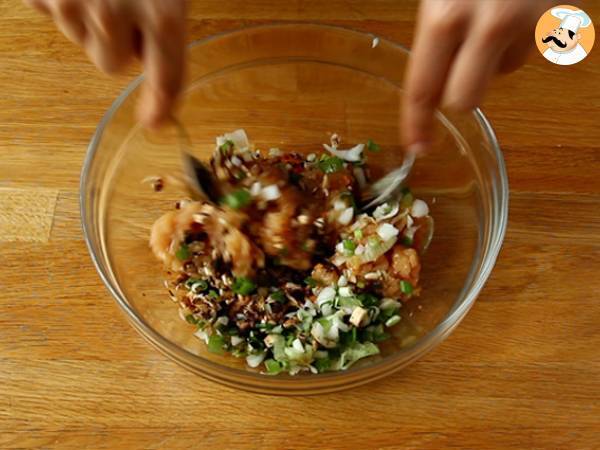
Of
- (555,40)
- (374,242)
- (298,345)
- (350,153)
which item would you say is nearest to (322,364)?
(298,345)

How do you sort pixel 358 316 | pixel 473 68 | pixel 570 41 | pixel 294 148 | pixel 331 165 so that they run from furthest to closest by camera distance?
pixel 570 41, pixel 294 148, pixel 331 165, pixel 358 316, pixel 473 68

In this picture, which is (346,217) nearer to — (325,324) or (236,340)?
(325,324)

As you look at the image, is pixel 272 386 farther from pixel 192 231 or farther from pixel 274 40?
pixel 274 40

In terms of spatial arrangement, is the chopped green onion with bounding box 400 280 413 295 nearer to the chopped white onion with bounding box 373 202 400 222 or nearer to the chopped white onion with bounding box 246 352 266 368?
the chopped white onion with bounding box 373 202 400 222

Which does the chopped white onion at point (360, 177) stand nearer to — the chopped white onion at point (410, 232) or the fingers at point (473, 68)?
the chopped white onion at point (410, 232)

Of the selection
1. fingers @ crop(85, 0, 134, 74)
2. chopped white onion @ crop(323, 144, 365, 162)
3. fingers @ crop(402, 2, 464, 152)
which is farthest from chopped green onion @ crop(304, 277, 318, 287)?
fingers @ crop(85, 0, 134, 74)

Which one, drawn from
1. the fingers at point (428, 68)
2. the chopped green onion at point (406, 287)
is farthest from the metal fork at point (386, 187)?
the fingers at point (428, 68)

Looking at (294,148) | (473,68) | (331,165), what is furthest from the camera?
(294,148)
